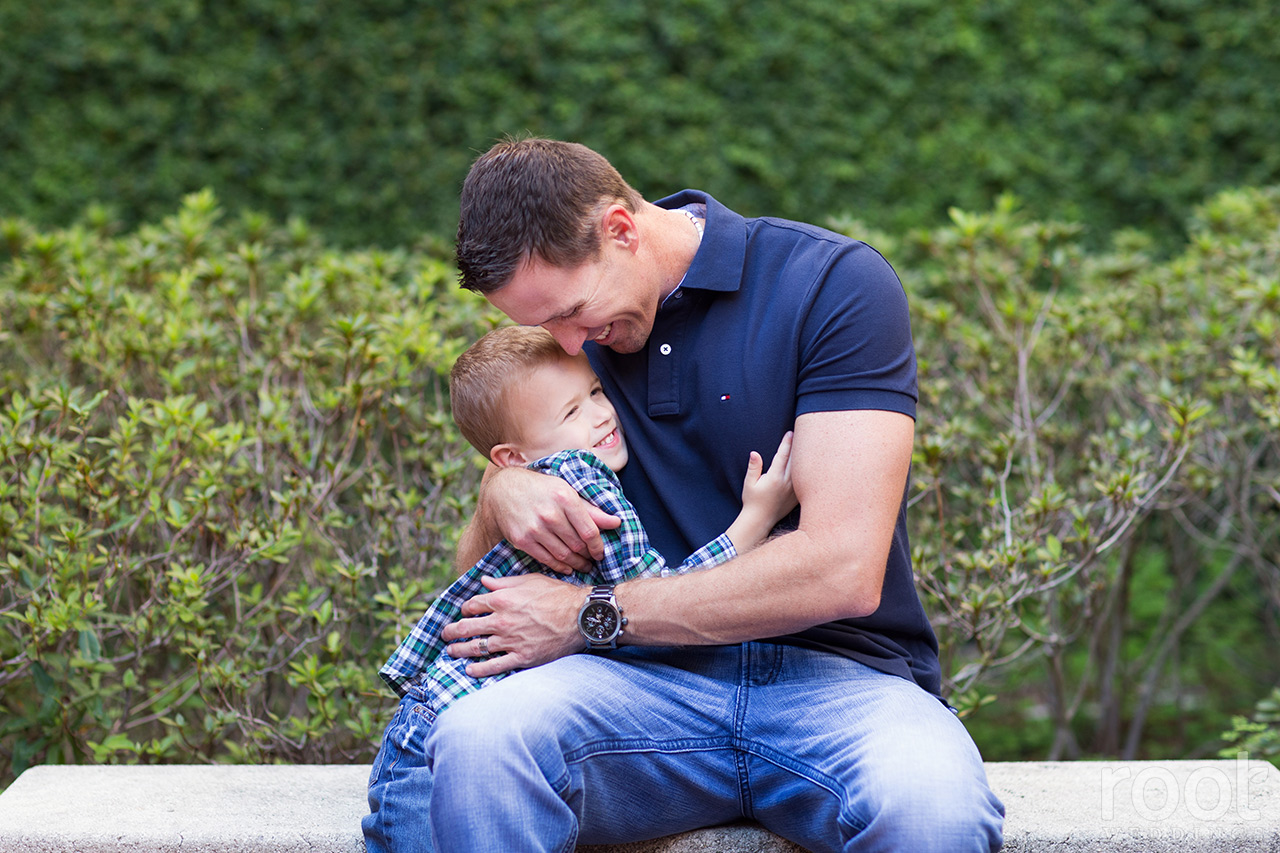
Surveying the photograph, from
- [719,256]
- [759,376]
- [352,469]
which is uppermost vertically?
[719,256]

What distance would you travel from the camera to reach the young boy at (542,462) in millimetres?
2041

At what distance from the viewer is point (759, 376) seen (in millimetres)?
2072

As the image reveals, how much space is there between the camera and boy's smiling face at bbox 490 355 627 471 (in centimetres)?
220

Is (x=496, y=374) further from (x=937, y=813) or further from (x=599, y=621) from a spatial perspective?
(x=937, y=813)

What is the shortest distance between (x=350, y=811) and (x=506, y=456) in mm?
758

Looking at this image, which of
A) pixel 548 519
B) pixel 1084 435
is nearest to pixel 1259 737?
pixel 1084 435

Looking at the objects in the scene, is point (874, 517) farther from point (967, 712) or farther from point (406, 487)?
point (406, 487)

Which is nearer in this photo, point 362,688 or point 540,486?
point 540,486

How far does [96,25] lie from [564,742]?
15.0ft

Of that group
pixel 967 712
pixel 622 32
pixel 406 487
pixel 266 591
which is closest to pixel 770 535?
pixel 967 712

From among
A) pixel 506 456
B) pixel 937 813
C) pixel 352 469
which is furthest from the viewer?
pixel 352 469

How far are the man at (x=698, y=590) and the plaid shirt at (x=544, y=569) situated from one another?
0.15ft

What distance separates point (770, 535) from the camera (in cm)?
210

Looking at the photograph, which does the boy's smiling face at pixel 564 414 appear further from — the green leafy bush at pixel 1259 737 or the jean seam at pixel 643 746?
the green leafy bush at pixel 1259 737
